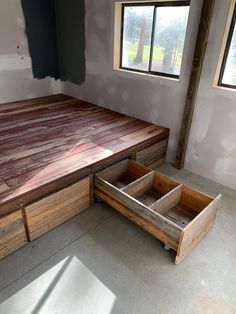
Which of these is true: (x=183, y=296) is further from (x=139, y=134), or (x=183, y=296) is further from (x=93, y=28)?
(x=93, y=28)

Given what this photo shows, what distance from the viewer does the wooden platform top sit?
1.85 meters

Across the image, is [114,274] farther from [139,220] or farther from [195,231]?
[195,231]

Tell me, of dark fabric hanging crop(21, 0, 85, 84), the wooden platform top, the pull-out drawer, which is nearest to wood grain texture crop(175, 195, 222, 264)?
the pull-out drawer

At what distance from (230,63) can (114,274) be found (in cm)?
203

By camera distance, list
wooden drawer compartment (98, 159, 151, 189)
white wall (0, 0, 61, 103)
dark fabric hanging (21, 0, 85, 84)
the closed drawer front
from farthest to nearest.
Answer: dark fabric hanging (21, 0, 85, 84) → white wall (0, 0, 61, 103) → the closed drawer front → wooden drawer compartment (98, 159, 151, 189)

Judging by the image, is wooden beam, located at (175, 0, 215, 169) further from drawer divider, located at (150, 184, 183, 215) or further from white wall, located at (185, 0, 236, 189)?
drawer divider, located at (150, 184, 183, 215)

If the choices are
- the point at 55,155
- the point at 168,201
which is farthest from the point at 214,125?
the point at 55,155

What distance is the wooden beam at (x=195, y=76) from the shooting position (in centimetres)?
208

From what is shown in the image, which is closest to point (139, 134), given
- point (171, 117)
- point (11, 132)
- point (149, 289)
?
point (171, 117)

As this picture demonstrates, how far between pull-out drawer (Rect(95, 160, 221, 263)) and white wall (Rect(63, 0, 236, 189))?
28.7 inches

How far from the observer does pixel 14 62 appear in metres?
3.41

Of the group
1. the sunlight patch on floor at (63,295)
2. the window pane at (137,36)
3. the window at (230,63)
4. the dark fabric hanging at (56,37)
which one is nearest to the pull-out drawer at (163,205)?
the sunlight patch on floor at (63,295)

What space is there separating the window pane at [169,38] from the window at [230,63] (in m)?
0.46

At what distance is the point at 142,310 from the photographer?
1.37m
